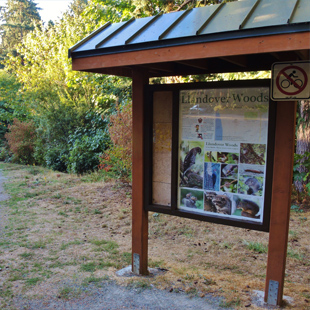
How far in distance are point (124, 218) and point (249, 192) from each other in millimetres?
3666

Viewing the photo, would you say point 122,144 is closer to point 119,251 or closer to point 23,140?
point 119,251

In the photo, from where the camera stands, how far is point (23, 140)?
1525 cm

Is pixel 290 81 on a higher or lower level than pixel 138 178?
higher

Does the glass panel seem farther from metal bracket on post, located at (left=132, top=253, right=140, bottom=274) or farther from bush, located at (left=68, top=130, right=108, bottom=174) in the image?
bush, located at (left=68, top=130, right=108, bottom=174)

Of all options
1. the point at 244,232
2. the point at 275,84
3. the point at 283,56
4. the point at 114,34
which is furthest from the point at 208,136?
the point at 244,232

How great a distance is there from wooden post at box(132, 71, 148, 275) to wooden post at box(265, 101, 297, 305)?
1424mm

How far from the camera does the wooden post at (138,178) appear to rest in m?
3.80

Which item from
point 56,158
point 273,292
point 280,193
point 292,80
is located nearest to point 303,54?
point 292,80

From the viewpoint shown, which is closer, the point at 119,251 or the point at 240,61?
the point at 240,61

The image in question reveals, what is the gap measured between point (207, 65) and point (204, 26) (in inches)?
36.4

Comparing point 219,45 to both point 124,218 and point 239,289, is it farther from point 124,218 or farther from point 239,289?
point 124,218

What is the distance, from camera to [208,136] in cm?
350

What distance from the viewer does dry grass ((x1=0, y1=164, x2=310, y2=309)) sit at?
12.4ft

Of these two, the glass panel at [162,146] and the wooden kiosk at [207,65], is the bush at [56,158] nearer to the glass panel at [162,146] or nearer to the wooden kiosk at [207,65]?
the wooden kiosk at [207,65]
